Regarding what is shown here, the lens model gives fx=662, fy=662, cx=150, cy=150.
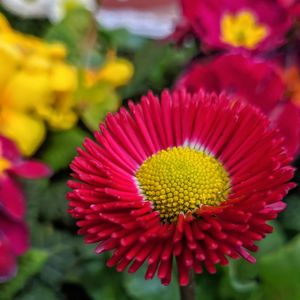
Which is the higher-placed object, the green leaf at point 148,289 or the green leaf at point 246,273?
the green leaf at point 246,273

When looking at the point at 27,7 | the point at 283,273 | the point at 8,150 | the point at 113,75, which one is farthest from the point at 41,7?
the point at 283,273

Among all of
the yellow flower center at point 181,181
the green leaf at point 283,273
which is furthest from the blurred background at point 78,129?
the yellow flower center at point 181,181

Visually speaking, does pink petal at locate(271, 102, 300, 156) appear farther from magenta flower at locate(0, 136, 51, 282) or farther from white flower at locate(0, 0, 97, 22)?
white flower at locate(0, 0, 97, 22)

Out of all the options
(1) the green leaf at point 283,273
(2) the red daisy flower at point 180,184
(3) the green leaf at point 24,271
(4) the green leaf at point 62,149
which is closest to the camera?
(2) the red daisy flower at point 180,184

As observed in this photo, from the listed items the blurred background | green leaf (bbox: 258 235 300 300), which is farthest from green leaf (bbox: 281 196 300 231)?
green leaf (bbox: 258 235 300 300)

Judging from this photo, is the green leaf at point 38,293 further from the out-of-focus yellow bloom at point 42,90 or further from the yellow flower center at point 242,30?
the yellow flower center at point 242,30

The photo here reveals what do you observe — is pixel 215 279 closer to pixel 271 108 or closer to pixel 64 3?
pixel 271 108

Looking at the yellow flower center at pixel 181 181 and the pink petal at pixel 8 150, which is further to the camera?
the pink petal at pixel 8 150
